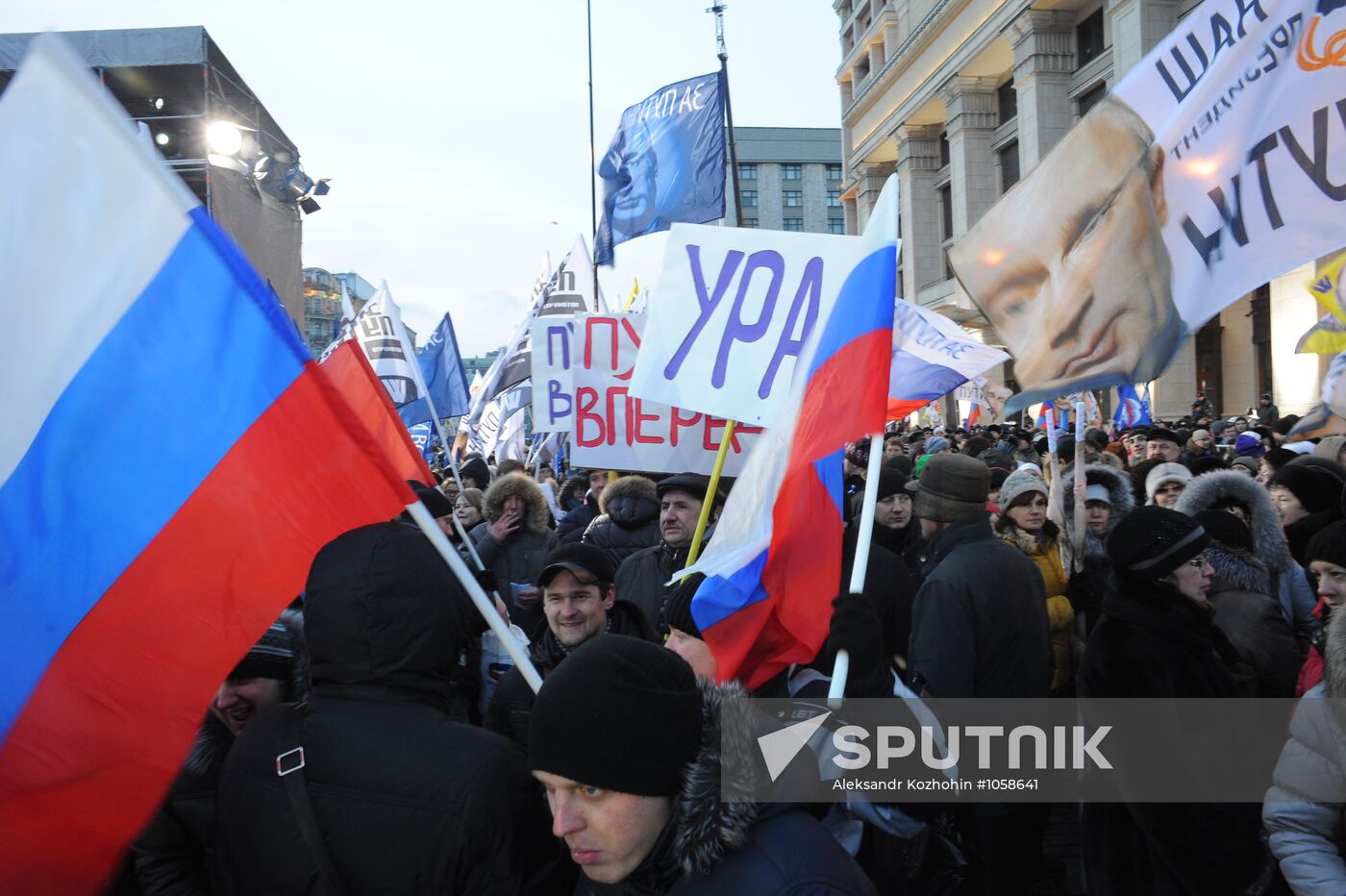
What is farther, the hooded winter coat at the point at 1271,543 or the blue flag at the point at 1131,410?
the blue flag at the point at 1131,410

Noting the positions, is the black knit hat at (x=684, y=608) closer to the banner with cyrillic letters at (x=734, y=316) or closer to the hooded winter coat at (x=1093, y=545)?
the banner with cyrillic letters at (x=734, y=316)

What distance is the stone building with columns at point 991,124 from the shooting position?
23078 millimetres

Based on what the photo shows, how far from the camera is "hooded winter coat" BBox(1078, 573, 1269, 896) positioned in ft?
8.49

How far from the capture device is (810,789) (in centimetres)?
178

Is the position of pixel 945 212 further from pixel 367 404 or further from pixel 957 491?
pixel 367 404

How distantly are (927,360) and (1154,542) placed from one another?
12.0ft

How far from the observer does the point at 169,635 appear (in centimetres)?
193

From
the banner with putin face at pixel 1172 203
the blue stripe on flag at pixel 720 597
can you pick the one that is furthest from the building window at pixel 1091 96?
the blue stripe on flag at pixel 720 597

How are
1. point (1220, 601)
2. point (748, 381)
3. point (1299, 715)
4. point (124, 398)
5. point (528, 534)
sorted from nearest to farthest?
point (124, 398) → point (1299, 715) → point (1220, 601) → point (748, 381) → point (528, 534)

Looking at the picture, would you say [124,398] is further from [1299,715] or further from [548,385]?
[548,385]

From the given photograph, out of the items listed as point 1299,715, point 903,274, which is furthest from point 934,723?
point 903,274

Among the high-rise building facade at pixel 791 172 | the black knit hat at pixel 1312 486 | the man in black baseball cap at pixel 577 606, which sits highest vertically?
the high-rise building facade at pixel 791 172

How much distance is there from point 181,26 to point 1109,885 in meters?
17.5

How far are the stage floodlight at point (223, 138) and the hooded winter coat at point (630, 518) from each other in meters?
11.9
